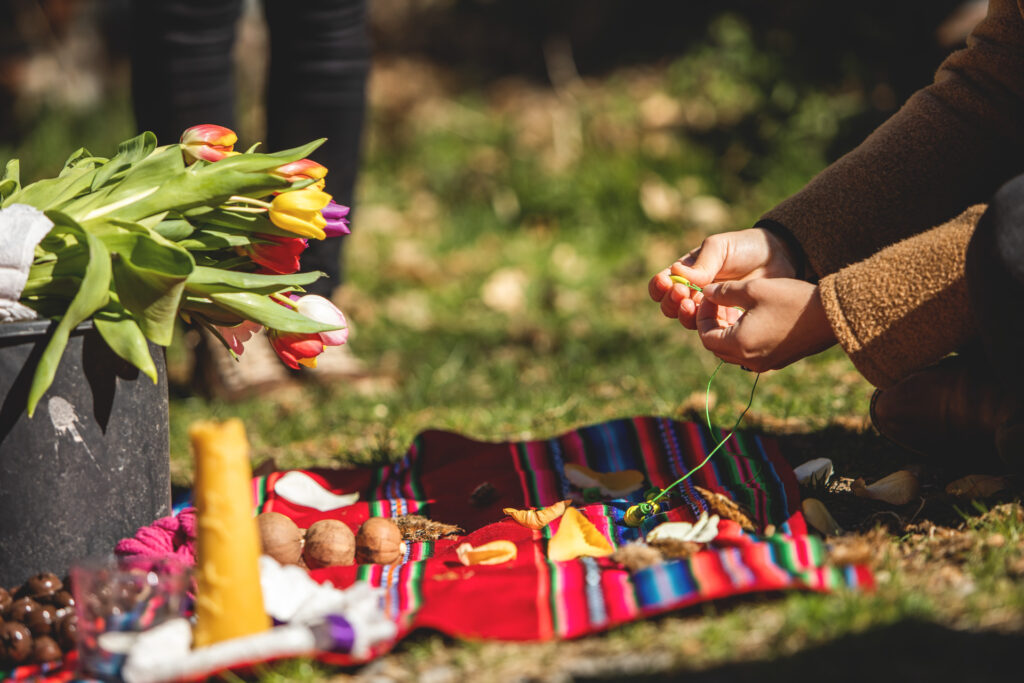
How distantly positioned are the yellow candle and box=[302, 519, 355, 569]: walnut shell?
32cm

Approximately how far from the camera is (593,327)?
10.8 ft

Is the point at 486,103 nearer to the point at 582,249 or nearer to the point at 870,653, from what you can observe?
the point at 582,249

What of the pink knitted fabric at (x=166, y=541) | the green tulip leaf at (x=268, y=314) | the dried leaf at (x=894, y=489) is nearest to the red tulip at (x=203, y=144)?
the green tulip leaf at (x=268, y=314)

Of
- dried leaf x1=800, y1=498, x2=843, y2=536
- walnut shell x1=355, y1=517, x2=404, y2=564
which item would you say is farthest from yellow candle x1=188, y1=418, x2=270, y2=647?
dried leaf x1=800, y1=498, x2=843, y2=536

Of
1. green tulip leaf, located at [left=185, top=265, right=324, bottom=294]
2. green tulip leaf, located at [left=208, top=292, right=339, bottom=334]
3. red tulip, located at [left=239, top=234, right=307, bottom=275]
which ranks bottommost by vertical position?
green tulip leaf, located at [left=208, top=292, right=339, bottom=334]

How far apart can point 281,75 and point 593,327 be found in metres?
1.30

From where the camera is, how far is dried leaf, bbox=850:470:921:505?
1674mm

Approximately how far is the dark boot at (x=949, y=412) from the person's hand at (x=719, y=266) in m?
0.31

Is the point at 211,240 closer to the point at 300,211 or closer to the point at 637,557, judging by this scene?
the point at 300,211

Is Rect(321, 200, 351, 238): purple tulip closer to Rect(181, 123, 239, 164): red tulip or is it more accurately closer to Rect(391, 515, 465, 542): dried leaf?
Rect(181, 123, 239, 164): red tulip

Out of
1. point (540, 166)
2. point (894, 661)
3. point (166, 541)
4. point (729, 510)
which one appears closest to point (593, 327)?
point (540, 166)

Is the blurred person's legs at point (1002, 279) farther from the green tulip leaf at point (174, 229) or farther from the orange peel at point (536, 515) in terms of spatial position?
the green tulip leaf at point (174, 229)

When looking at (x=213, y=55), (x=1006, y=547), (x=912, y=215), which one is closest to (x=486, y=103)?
(x=213, y=55)

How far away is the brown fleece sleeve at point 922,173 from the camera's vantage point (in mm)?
1784
